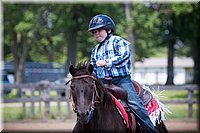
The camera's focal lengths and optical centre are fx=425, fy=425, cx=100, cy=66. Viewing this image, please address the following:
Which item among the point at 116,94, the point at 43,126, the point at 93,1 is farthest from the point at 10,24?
the point at 116,94

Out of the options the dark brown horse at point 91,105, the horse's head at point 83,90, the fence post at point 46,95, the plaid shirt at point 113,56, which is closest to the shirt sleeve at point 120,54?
the plaid shirt at point 113,56

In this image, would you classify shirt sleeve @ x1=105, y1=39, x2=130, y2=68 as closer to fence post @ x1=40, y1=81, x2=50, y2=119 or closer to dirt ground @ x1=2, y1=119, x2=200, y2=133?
dirt ground @ x1=2, y1=119, x2=200, y2=133

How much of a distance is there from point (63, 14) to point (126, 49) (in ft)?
77.2

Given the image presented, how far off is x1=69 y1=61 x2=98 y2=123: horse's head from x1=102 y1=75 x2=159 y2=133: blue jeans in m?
0.81

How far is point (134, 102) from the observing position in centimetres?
557

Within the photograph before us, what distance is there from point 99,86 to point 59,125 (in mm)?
9150

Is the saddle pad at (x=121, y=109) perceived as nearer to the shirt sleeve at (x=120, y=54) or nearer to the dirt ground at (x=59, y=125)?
the shirt sleeve at (x=120, y=54)

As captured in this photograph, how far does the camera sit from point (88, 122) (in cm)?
484

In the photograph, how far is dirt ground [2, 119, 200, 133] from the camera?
13102 mm

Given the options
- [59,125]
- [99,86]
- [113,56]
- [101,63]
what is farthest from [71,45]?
[99,86]

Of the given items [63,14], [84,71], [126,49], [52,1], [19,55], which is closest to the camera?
[84,71]

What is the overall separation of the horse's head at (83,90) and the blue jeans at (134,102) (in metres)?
0.81

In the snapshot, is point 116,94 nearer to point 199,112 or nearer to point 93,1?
point 199,112

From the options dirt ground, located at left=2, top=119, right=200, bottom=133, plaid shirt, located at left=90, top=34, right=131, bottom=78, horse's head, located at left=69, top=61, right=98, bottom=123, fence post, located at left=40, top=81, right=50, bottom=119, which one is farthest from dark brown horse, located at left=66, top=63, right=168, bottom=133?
fence post, located at left=40, top=81, right=50, bottom=119
